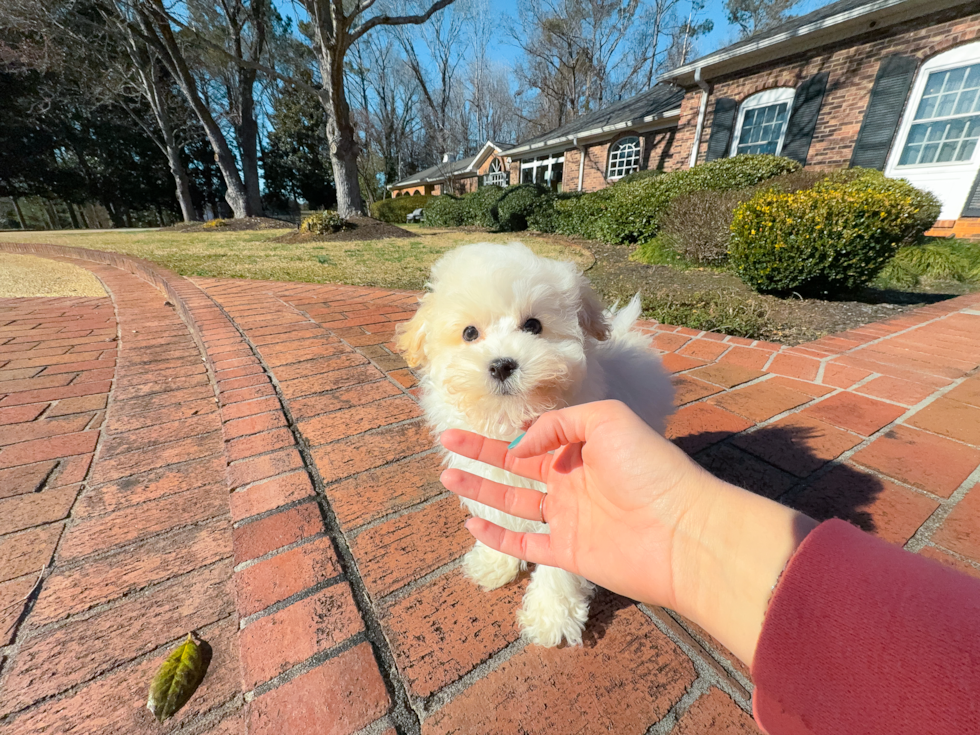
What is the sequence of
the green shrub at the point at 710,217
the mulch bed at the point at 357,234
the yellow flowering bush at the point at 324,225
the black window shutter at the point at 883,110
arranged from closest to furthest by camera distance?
the green shrub at the point at 710,217
the black window shutter at the point at 883,110
the mulch bed at the point at 357,234
the yellow flowering bush at the point at 324,225

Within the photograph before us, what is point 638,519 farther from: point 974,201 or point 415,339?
point 974,201

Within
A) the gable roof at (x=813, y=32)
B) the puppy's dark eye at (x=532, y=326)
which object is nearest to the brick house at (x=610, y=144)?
the gable roof at (x=813, y=32)

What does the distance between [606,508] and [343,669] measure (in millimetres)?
839

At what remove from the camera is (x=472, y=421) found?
150 cm

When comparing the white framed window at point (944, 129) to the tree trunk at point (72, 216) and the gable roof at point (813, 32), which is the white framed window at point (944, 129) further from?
the tree trunk at point (72, 216)

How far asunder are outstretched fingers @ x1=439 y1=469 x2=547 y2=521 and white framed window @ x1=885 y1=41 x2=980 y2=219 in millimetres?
13956

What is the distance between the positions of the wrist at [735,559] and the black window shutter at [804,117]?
46.0 ft

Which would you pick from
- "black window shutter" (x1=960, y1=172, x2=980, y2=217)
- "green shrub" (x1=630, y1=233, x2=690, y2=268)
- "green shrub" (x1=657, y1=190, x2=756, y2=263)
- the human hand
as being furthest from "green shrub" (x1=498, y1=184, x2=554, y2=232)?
the human hand

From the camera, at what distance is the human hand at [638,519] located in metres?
0.93

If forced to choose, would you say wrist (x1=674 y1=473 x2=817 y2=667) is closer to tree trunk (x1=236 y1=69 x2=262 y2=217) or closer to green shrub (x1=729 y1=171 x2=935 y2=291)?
green shrub (x1=729 y1=171 x2=935 y2=291)

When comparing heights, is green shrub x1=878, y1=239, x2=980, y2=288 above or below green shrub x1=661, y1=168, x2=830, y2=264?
below

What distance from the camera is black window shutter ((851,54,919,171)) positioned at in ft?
30.4

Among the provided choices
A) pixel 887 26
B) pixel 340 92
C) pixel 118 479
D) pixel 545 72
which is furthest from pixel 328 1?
pixel 545 72

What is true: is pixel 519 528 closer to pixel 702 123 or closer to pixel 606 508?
pixel 606 508
